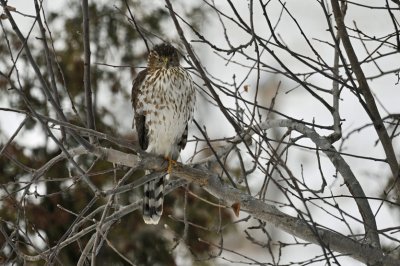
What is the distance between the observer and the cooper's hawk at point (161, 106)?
575 centimetres

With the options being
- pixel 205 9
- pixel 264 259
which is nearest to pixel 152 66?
pixel 205 9

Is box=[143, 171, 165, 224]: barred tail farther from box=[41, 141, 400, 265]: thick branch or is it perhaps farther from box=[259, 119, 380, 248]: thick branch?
box=[259, 119, 380, 248]: thick branch

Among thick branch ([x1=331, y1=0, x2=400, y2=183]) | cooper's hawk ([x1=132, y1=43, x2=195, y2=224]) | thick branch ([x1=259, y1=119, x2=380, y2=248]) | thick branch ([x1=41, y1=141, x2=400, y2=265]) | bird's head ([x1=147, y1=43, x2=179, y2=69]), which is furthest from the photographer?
bird's head ([x1=147, y1=43, x2=179, y2=69])

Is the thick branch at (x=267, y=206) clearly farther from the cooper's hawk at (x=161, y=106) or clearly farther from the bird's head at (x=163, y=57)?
the bird's head at (x=163, y=57)

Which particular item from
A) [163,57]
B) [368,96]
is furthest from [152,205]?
[368,96]

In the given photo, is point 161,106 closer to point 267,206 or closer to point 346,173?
point 267,206

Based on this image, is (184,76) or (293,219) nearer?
(293,219)

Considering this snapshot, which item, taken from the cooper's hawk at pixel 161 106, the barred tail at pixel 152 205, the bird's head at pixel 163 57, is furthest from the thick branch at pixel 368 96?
the barred tail at pixel 152 205

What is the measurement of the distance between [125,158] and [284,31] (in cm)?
1870

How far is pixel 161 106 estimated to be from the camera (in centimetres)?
574

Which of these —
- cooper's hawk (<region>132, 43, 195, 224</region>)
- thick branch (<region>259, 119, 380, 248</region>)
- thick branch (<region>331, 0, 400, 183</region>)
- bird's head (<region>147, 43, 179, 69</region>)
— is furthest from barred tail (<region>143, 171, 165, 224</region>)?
thick branch (<region>331, 0, 400, 183</region>)

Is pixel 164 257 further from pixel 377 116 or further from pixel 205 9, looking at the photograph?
pixel 377 116

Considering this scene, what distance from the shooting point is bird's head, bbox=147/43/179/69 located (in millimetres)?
5858

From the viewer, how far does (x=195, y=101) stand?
5914 mm
